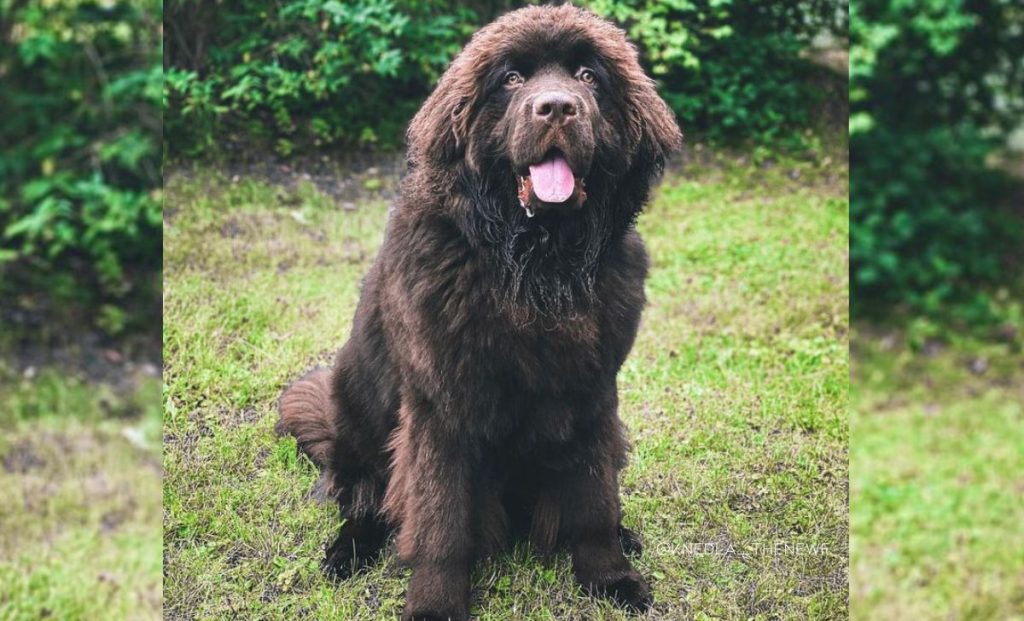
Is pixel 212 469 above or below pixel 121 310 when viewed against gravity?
above

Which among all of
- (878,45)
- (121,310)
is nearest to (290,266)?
(878,45)

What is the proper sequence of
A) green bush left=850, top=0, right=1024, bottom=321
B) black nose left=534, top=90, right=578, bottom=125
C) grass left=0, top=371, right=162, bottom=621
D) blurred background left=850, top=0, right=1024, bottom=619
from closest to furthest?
1. black nose left=534, top=90, right=578, bottom=125
2. grass left=0, top=371, right=162, bottom=621
3. blurred background left=850, top=0, right=1024, bottom=619
4. green bush left=850, top=0, right=1024, bottom=321

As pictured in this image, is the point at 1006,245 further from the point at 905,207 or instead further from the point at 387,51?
the point at 387,51

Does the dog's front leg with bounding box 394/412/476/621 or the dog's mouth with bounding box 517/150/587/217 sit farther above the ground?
the dog's mouth with bounding box 517/150/587/217

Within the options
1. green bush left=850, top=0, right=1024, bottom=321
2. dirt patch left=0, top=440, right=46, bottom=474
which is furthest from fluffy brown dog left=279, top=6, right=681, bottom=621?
green bush left=850, top=0, right=1024, bottom=321

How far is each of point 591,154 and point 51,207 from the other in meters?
4.22

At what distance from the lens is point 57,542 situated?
3.60 metres

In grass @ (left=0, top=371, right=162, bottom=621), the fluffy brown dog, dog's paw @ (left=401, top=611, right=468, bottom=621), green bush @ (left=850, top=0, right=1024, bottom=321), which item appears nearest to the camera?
the fluffy brown dog

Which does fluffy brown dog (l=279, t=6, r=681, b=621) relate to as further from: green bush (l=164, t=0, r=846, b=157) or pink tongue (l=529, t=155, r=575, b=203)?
green bush (l=164, t=0, r=846, b=157)

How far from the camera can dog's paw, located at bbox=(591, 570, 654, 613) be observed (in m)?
2.22

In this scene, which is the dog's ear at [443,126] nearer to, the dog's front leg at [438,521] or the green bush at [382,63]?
the green bush at [382,63]

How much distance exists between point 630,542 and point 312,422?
2.67 feet

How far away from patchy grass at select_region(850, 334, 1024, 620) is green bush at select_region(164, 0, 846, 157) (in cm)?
175

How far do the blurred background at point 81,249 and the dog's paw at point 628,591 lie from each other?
238cm
